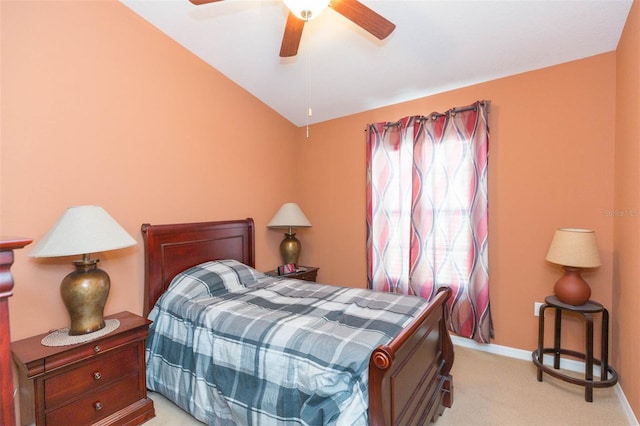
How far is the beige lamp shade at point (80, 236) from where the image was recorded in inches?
66.4

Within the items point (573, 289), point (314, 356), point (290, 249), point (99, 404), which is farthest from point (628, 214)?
point (99, 404)

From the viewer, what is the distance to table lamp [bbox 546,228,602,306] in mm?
2145

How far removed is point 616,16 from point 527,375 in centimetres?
271

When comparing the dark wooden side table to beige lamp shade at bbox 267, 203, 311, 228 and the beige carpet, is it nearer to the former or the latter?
the beige carpet

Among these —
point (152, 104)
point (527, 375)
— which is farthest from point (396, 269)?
point (152, 104)

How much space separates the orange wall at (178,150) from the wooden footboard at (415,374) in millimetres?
1123

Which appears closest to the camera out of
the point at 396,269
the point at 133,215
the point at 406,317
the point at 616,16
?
the point at 406,317

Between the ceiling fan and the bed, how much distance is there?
165 centimetres

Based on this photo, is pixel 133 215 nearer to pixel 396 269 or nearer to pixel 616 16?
pixel 396 269

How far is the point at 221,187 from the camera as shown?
3.13 metres

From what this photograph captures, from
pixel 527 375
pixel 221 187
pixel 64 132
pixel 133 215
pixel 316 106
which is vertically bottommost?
pixel 527 375

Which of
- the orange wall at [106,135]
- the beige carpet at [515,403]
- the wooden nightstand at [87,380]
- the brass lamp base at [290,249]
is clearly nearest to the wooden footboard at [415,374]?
the beige carpet at [515,403]

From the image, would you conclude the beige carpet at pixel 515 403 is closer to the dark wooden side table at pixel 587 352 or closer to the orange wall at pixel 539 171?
the dark wooden side table at pixel 587 352

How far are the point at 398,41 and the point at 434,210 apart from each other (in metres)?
1.58
